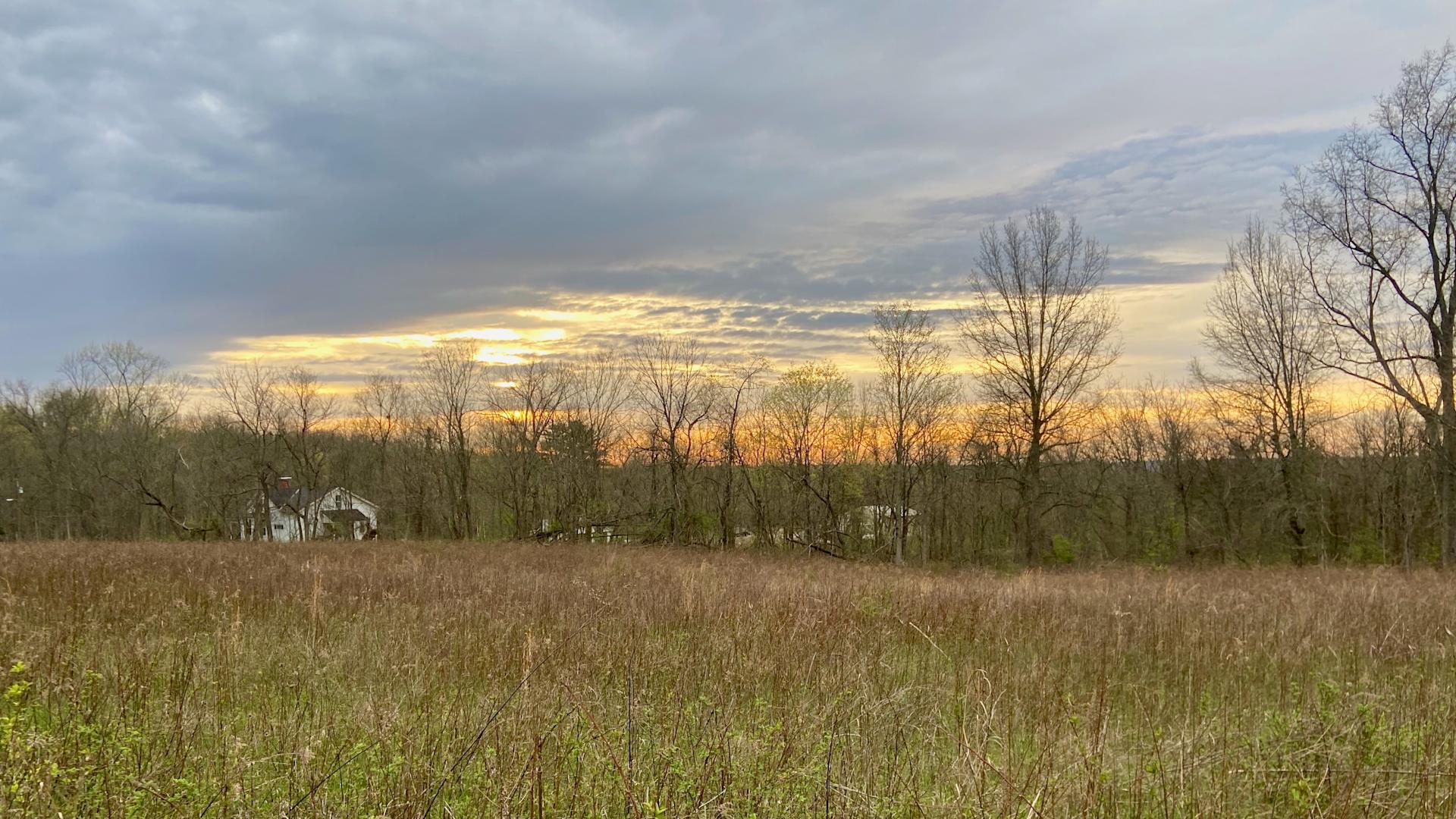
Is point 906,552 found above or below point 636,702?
below

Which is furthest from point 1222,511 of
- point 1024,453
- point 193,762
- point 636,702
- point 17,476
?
point 17,476

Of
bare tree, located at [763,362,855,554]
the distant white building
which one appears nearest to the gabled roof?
the distant white building

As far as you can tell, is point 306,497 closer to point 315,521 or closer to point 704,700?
point 315,521

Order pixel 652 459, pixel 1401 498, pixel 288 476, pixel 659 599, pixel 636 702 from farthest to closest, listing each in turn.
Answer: pixel 288 476 < pixel 652 459 < pixel 1401 498 < pixel 659 599 < pixel 636 702

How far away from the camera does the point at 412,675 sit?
542cm

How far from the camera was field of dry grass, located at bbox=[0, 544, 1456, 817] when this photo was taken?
10.3ft

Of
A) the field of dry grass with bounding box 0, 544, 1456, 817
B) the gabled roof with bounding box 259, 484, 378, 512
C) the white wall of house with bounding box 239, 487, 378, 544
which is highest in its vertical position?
the field of dry grass with bounding box 0, 544, 1456, 817

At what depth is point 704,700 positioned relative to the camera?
407 centimetres

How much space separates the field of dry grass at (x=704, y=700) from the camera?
124 inches

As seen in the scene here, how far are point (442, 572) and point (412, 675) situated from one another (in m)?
6.61

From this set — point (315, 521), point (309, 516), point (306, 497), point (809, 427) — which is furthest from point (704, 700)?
point (309, 516)

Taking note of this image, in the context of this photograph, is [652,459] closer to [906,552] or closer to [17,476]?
[906,552]

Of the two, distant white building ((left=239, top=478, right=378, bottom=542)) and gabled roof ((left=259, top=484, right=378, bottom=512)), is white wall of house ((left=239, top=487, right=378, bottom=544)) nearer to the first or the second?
distant white building ((left=239, top=478, right=378, bottom=542))

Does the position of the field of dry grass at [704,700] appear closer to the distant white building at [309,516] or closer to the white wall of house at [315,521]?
the white wall of house at [315,521]
